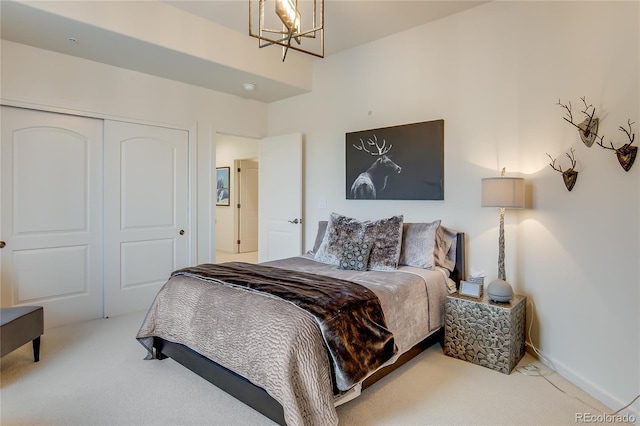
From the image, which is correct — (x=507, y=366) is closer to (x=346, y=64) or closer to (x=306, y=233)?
(x=306, y=233)

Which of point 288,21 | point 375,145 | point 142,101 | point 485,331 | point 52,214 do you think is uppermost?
point 142,101

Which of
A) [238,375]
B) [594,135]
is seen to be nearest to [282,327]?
[238,375]

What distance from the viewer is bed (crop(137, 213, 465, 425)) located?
1753 mm

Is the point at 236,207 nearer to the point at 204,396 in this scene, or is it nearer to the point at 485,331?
the point at 204,396

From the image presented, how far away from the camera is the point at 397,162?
3629 millimetres

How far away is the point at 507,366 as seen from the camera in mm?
2459

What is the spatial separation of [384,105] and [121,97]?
2.73m

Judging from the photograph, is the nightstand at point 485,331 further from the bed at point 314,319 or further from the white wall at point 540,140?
the white wall at point 540,140

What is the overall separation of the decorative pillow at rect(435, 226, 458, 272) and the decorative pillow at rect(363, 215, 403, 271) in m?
0.39

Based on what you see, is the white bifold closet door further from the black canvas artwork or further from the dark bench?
the black canvas artwork

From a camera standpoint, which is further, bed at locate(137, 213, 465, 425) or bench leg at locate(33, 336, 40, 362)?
bench leg at locate(33, 336, 40, 362)

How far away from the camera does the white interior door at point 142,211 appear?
12.1 feet

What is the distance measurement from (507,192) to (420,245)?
2.69 ft

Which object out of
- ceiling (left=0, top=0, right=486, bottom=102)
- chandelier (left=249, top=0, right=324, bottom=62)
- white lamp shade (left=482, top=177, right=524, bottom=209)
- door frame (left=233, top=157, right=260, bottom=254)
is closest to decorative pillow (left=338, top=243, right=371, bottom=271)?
white lamp shade (left=482, top=177, right=524, bottom=209)
